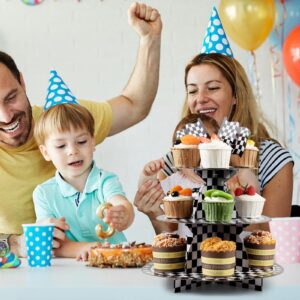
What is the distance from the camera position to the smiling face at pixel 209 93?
2643mm

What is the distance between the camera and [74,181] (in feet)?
8.10

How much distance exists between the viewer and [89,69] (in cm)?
276

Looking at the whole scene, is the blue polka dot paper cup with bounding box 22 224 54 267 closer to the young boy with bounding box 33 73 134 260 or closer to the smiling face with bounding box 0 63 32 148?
the young boy with bounding box 33 73 134 260

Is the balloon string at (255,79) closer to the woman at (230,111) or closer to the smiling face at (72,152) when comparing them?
the woman at (230,111)

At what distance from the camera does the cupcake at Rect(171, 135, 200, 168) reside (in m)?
1.53

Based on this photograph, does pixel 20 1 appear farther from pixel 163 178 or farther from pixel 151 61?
pixel 163 178

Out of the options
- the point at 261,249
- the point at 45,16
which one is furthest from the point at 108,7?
the point at 261,249

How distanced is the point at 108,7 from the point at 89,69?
28cm

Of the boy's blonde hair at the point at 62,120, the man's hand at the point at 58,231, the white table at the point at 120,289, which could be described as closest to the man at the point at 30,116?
the boy's blonde hair at the point at 62,120

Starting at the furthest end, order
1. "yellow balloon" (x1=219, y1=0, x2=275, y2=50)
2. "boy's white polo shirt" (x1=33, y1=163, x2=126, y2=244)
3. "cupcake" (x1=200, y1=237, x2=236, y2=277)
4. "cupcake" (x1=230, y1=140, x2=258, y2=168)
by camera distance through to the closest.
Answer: "yellow balloon" (x1=219, y1=0, x2=275, y2=50), "boy's white polo shirt" (x1=33, y1=163, x2=126, y2=244), "cupcake" (x1=230, y1=140, x2=258, y2=168), "cupcake" (x1=200, y1=237, x2=236, y2=277)

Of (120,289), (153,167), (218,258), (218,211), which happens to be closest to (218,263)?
Result: (218,258)

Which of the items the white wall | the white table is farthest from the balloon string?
the white table

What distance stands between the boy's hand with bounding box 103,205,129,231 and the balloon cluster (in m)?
0.92

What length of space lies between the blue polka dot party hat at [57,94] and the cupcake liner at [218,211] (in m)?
1.15
